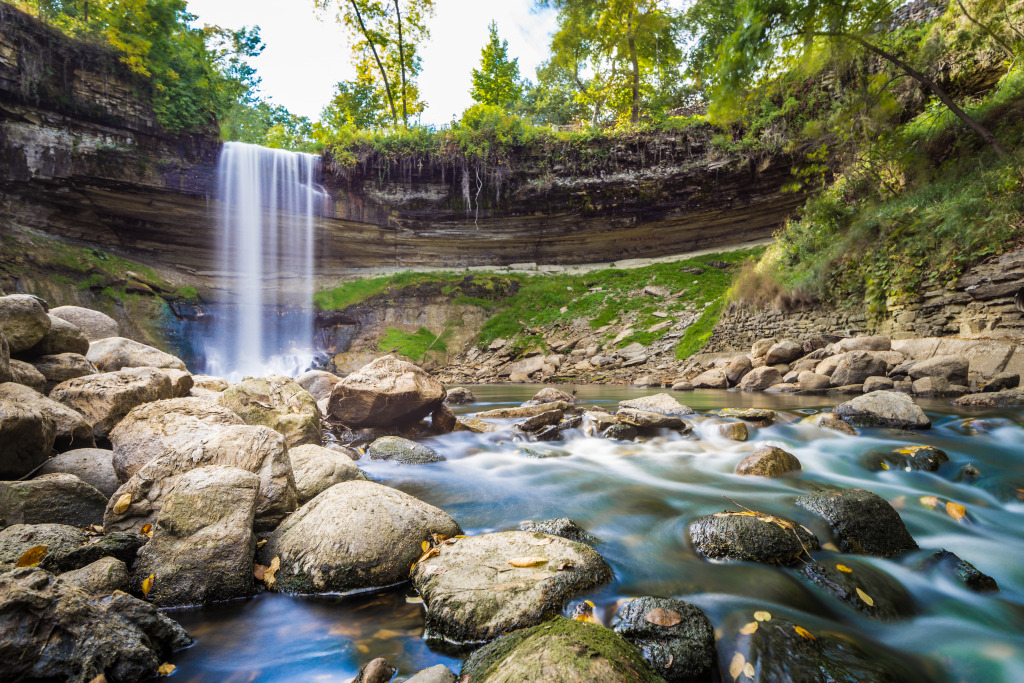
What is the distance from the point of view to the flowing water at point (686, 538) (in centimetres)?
192

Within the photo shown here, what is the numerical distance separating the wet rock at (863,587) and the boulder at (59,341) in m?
7.16

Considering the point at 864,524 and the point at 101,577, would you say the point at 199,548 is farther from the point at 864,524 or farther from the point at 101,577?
the point at 864,524

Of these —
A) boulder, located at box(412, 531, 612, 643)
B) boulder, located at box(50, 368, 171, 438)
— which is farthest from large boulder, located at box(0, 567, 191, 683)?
A: boulder, located at box(50, 368, 171, 438)

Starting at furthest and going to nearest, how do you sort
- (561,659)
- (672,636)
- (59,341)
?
(59,341) → (672,636) → (561,659)

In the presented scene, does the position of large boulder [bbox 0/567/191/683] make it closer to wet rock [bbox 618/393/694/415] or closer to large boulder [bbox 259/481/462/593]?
large boulder [bbox 259/481/462/593]

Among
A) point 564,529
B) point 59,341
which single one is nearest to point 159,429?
point 59,341

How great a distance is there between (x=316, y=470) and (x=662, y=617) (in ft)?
8.80

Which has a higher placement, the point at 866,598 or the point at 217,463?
the point at 217,463

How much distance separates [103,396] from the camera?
13.5 ft

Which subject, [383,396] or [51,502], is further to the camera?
[383,396]

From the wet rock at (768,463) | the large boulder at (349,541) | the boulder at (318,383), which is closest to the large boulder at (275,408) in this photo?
the large boulder at (349,541)

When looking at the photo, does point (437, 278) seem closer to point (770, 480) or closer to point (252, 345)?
point (252, 345)

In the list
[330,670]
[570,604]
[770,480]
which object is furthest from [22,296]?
[770,480]

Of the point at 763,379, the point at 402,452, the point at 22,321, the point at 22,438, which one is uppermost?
the point at 22,321
